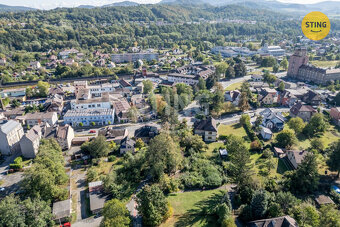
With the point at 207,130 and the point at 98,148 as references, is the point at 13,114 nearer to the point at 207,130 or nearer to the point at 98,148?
the point at 98,148

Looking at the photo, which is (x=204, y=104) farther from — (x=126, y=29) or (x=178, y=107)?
(x=126, y=29)

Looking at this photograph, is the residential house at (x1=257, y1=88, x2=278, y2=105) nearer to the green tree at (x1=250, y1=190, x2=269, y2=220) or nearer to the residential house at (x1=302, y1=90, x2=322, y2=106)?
the residential house at (x1=302, y1=90, x2=322, y2=106)

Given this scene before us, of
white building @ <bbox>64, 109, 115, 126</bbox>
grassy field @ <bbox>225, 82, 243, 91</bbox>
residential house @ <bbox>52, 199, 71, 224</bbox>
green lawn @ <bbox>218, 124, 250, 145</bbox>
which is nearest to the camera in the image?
residential house @ <bbox>52, 199, 71, 224</bbox>

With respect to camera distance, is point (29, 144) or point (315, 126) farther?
point (315, 126)

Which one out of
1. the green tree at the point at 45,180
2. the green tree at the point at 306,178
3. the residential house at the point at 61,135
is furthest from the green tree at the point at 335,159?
the residential house at the point at 61,135

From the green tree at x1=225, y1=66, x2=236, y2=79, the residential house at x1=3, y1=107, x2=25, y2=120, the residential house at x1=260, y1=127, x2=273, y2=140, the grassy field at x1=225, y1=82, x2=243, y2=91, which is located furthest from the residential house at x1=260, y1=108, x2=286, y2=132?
the residential house at x1=3, y1=107, x2=25, y2=120

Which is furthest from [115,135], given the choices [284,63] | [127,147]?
[284,63]

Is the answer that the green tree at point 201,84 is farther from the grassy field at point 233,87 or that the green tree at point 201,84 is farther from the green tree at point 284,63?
the green tree at point 284,63
